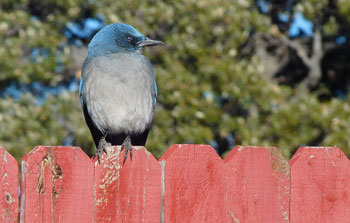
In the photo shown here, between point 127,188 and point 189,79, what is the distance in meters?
4.74

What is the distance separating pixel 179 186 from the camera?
105 inches

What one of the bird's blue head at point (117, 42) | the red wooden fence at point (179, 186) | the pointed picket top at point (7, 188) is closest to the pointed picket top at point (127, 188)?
the red wooden fence at point (179, 186)

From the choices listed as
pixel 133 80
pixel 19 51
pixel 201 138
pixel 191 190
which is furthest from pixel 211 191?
pixel 19 51

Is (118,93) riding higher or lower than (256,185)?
higher

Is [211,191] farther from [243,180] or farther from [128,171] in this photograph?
[128,171]

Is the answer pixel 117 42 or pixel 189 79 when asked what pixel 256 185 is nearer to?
pixel 117 42

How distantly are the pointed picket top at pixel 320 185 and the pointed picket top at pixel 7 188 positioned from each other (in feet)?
4.48

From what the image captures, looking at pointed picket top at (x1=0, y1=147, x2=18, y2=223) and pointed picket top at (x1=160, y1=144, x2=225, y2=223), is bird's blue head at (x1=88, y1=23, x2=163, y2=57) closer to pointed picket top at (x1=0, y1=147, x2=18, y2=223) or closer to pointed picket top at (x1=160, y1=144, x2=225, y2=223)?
pointed picket top at (x1=160, y1=144, x2=225, y2=223)

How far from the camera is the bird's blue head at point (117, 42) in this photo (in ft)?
14.6

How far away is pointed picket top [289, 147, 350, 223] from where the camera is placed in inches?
111

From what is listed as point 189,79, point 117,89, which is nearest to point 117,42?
point 117,89

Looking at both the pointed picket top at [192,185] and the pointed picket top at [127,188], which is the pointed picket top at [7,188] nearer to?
the pointed picket top at [127,188]

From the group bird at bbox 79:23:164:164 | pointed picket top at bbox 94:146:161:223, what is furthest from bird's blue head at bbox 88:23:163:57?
pointed picket top at bbox 94:146:161:223

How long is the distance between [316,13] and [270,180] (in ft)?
17.9
